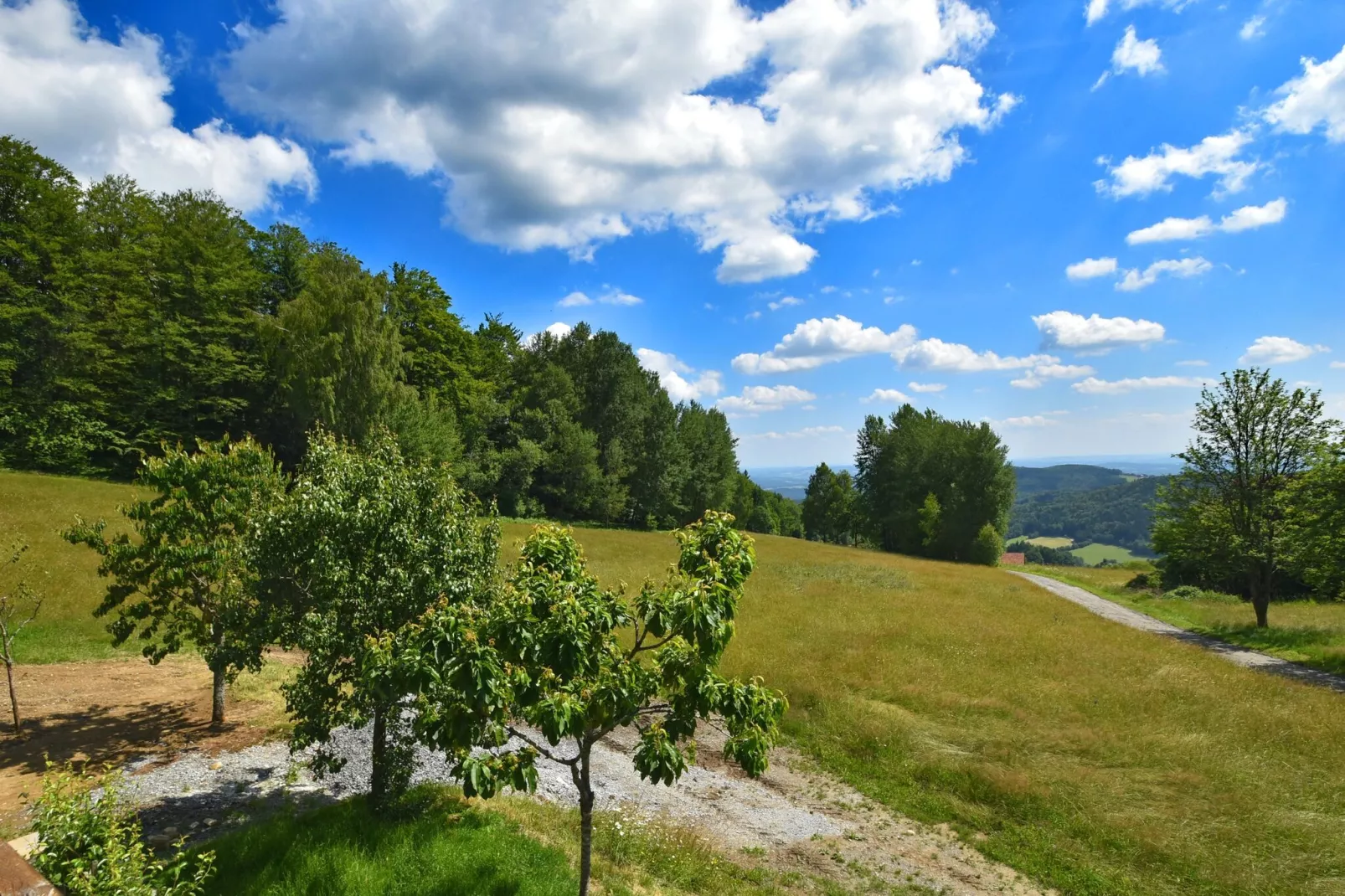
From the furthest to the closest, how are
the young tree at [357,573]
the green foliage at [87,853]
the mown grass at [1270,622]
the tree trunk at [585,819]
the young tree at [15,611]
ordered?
1. the mown grass at [1270,622]
2. the young tree at [15,611]
3. the young tree at [357,573]
4. the tree trunk at [585,819]
5. the green foliage at [87,853]

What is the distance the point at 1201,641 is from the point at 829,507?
72.5 metres

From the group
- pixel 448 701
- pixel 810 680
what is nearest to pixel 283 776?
pixel 448 701

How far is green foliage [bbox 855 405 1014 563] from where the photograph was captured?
2874 inches

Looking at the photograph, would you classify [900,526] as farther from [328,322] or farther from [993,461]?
[328,322]

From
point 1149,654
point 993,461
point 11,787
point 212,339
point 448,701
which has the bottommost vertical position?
point 1149,654

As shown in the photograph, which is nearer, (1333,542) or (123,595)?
(123,595)

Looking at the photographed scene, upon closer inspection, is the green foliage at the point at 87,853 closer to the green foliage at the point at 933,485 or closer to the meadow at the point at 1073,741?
the meadow at the point at 1073,741

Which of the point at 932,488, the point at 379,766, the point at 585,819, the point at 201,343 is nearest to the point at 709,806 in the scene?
the point at 585,819

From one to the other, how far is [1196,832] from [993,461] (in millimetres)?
67599

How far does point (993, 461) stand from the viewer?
7262cm

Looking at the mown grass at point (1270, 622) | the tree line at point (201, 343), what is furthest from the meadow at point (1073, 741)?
the tree line at point (201, 343)

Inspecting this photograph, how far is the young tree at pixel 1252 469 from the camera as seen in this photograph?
3027 centimetres

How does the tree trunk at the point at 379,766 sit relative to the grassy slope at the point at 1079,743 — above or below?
above

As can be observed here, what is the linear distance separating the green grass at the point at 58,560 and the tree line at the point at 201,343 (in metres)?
6.66
